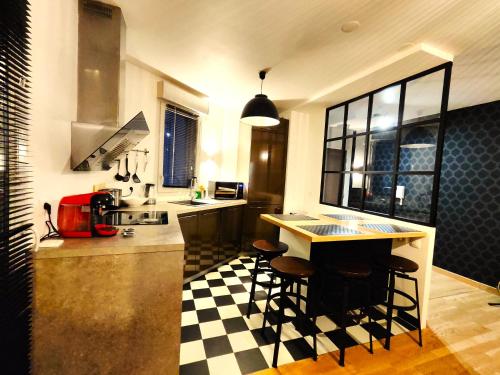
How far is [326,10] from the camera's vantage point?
1.74 m

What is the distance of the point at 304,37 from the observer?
6.89ft

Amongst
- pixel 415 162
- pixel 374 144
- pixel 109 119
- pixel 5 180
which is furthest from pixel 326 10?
pixel 374 144

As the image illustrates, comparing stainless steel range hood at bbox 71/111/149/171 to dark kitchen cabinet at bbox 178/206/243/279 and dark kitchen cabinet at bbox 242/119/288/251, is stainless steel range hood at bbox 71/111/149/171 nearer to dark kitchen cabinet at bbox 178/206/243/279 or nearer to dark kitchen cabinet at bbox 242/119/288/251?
dark kitchen cabinet at bbox 178/206/243/279

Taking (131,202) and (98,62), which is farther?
(131,202)

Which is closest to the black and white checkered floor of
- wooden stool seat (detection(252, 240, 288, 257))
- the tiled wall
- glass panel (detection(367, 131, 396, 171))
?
wooden stool seat (detection(252, 240, 288, 257))

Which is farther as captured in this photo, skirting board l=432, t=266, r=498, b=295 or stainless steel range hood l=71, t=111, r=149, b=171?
skirting board l=432, t=266, r=498, b=295

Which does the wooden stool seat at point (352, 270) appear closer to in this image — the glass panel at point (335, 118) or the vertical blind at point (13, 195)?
the vertical blind at point (13, 195)

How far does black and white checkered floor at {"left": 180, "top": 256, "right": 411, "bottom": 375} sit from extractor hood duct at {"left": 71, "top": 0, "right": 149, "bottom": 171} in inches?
66.5

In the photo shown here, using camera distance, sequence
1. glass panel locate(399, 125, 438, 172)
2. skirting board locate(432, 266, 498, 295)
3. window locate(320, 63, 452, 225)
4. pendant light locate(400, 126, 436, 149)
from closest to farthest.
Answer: window locate(320, 63, 452, 225) → skirting board locate(432, 266, 498, 295) → glass panel locate(399, 125, 438, 172) → pendant light locate(400, 126, 436, 149)

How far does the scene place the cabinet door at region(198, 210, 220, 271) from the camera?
3.01 meters

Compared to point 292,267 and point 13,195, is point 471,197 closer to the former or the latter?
point 292,267

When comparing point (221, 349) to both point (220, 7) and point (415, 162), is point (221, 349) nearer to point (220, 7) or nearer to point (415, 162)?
point (220, 7)

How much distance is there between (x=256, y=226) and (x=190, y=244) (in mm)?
1505

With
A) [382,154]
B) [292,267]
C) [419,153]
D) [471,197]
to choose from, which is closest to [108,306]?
[292,267]
